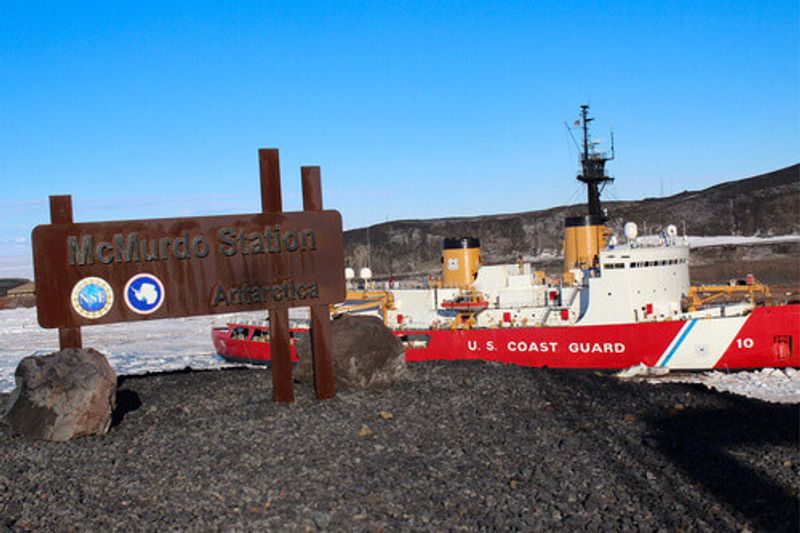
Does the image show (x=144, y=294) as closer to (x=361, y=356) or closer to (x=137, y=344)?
(x=361, y=356)

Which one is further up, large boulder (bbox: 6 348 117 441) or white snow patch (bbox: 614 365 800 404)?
large boulder (bbox: 6 348 117 441)

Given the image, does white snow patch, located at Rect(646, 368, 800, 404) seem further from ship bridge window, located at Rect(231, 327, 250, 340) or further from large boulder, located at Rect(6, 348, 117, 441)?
ship bridge window, located at Rect(231, 327, 250, 340)

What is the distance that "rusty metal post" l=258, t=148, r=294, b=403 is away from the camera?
37.5 feet

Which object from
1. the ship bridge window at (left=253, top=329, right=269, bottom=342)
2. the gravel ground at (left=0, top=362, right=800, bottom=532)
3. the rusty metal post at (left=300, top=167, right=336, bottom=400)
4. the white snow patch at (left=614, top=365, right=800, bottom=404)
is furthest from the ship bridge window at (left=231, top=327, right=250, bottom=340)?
the rusty metal post at (left=300, top=167, right=336, bottom=400)

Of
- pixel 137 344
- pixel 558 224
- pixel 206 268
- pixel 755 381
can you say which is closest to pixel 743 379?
pixel 755 381

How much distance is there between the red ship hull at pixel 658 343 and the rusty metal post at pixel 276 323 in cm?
1054

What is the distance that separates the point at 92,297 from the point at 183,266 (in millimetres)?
1341

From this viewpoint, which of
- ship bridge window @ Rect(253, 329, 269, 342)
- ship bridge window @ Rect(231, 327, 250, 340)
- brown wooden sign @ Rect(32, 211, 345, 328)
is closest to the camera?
brown wooden sign @ Rect(32, 211, 345, 328)

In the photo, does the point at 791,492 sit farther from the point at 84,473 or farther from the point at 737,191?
the point at 737,191

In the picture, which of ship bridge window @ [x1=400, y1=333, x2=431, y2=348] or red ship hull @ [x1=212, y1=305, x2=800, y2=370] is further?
ship bridge window @ [x1=400, y1=333, x2=431, y2=348]

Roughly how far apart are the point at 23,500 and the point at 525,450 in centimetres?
562

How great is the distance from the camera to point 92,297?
35.3 feet

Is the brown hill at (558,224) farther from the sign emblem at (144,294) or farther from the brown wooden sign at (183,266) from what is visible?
the sign emblem at (144,294)

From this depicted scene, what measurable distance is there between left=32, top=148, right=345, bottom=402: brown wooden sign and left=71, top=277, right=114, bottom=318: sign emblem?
14 mm
